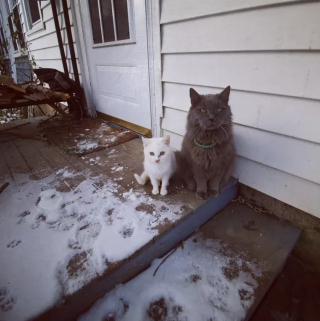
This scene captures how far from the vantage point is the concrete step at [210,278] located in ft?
3.67

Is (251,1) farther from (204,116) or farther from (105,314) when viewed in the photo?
(105,314)

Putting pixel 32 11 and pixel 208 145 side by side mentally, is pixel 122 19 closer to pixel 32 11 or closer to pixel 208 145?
pixel 208 145

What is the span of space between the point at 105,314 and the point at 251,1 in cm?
218

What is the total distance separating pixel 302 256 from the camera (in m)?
1.78

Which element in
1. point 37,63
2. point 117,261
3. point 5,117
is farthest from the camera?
point 5,117

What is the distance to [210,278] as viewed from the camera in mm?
1272

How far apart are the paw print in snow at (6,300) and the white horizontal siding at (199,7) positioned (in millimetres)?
2255

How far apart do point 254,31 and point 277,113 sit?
609mm

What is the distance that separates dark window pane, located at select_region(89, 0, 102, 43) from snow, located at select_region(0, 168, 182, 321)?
2449 mm

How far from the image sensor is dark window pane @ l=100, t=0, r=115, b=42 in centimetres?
277

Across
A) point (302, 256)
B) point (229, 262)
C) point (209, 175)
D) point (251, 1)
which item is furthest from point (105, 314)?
point (251, 1)

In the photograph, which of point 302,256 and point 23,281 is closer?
point 23,281

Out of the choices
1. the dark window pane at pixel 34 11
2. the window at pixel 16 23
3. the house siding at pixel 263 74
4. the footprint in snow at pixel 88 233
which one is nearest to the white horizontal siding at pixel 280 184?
the house siding at pixel 263 74

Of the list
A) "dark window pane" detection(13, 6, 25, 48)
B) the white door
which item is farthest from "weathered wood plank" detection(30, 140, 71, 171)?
"dark window pane" detection(13, 6, 25, 48)
